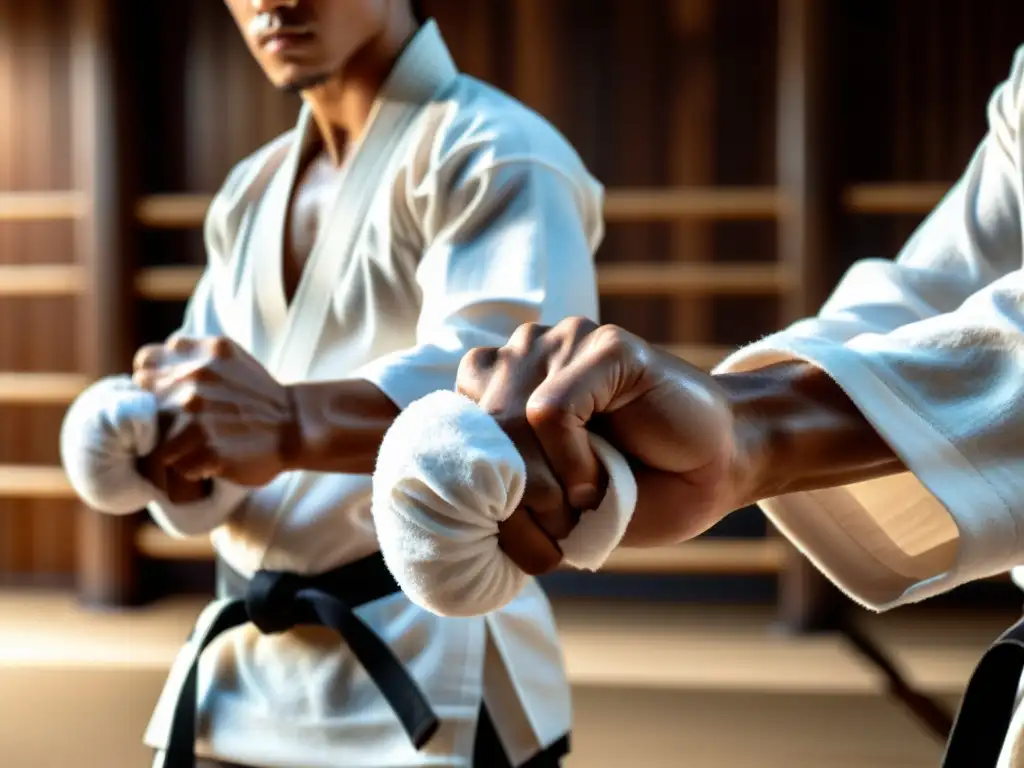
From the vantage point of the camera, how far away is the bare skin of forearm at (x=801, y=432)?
0.39 metres

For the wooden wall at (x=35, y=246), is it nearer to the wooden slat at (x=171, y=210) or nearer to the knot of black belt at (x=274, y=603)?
the wooden slat at (x=171, y=210)

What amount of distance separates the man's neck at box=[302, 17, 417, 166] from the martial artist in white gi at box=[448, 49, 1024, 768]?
0.50 m

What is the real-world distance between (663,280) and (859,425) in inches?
101

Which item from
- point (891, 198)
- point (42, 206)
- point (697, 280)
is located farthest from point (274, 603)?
point (42, 206)

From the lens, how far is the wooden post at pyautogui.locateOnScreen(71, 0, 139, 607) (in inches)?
119

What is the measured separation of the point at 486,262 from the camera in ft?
2.70

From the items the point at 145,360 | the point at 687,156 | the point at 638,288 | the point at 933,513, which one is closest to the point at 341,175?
the point at 145,360

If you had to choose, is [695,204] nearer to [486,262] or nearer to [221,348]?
[486,262]

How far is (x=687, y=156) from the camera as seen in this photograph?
10.6 ft

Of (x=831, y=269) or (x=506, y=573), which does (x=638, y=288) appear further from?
(x=506, y=573)

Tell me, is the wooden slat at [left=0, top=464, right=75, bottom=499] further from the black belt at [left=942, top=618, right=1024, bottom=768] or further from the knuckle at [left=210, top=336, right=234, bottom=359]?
the black belt at [left=942, top=618, right=1024, bottom=768]

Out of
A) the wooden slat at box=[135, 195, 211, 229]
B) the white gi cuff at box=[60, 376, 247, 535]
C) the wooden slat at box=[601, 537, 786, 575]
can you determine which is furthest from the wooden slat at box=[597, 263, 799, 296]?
the white gi cuff at box=[60, 376, 247, 535]

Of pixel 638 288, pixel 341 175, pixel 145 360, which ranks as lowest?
pixel 638 288

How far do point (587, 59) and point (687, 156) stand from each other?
1.31 ft
